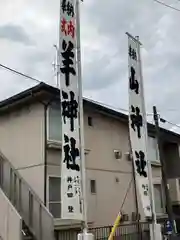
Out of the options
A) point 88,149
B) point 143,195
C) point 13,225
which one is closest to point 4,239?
point 13,225

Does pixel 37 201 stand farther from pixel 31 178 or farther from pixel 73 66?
pixel 73 66

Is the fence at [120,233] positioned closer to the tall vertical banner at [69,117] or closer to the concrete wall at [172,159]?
the tall vertical banner at [69,117]

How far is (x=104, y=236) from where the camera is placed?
12.1 metres

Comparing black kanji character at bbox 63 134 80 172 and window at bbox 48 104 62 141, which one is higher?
window at bbox 48 104 62 141

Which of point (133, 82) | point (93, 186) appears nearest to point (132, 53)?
point (133, 82)

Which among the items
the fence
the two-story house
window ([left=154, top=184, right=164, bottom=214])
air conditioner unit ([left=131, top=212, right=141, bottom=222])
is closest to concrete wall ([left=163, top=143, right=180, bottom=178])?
window ([left=154, top=184, right=164, bottom=214])

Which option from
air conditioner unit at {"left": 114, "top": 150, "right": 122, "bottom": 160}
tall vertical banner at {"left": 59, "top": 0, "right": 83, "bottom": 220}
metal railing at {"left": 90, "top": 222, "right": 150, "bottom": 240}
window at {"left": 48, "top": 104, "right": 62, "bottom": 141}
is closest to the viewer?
tall vertical banner at {"left": 59, "top": 0, "right": 83, "bottom": 220}

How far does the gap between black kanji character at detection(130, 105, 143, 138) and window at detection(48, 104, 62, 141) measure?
4198 mm

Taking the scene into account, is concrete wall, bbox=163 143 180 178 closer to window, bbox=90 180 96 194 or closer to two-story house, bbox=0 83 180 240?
two-story house, bbox=0 83 180 240

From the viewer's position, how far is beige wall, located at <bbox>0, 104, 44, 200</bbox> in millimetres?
12648

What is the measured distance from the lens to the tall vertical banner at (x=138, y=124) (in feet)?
30.1

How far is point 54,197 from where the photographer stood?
12.5 metres

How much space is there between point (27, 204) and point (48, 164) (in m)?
1.79


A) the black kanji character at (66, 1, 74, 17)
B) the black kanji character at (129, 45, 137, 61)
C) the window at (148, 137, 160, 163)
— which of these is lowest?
the window at (148, 137, 160, 163)
